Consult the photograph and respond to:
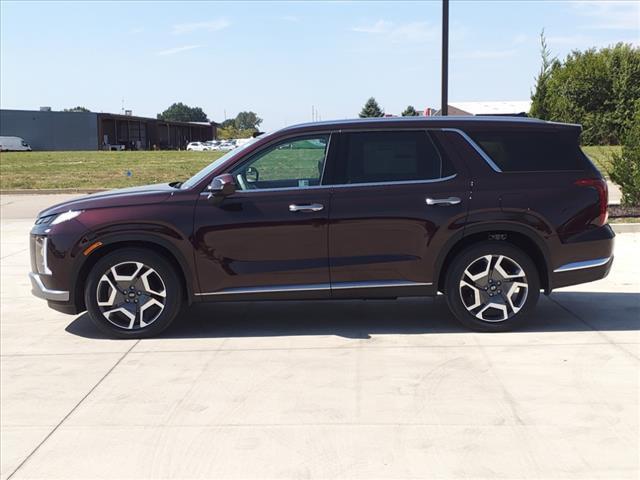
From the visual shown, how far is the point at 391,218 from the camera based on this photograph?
592cm

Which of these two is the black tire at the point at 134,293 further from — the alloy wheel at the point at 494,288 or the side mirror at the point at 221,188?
the alloy wheel at the point at 494,288

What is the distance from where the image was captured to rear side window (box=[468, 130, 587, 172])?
6105 mm

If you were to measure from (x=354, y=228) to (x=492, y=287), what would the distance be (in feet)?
4.14

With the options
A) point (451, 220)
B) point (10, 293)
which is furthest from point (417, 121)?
point (10, 293)

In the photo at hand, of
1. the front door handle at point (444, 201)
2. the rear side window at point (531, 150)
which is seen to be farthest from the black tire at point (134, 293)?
the rear side window at point (531, 150)

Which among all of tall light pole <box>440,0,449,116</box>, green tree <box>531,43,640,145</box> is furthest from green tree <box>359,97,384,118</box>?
tall light pole <box>440,0,449,116</box>

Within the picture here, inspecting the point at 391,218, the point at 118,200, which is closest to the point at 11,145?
the point at 118,200

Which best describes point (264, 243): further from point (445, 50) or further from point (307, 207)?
point (445, 50)

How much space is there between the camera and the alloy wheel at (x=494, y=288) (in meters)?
6.02

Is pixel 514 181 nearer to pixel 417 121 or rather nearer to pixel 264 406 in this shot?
pixel 417 121

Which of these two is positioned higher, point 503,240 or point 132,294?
point 503,240

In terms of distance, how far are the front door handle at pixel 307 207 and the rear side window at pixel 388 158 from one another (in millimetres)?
286

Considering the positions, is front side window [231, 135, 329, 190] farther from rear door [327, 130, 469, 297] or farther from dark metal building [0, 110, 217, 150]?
dark metal building [0, 110, 217, 150]

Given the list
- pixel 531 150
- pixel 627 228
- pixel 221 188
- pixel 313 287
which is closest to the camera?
pixel 221 188
